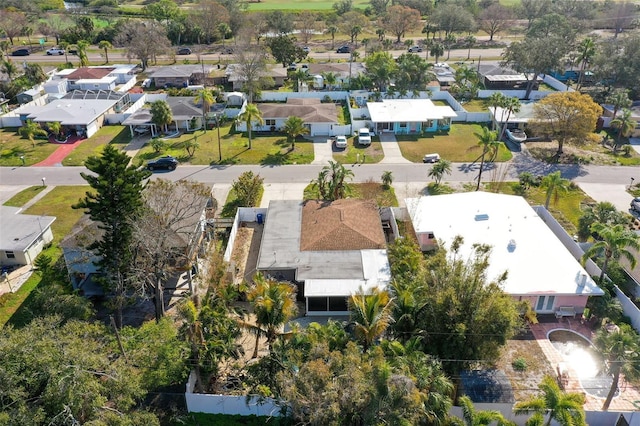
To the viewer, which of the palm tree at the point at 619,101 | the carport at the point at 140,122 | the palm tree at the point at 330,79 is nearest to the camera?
the palm tree at the point at 619,101

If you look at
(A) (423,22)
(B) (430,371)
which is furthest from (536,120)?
(A) (423,22)

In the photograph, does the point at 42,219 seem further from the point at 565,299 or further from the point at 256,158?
the point at 565,299

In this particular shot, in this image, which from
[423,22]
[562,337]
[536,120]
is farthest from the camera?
[423,22]

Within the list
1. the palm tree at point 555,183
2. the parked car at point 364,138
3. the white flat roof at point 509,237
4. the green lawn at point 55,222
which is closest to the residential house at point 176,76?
the parked car at point 364,138

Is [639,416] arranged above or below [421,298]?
below

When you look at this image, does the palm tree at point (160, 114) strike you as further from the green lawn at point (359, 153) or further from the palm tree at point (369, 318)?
the palm tree at point (369, 318)
